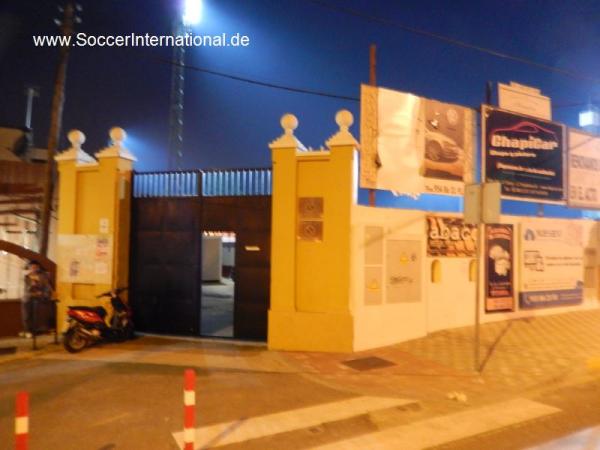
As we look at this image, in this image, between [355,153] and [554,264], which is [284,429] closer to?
[355,153]

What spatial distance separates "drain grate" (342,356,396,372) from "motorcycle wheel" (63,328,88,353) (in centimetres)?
483

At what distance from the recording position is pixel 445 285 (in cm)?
1127

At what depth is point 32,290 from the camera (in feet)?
33.2

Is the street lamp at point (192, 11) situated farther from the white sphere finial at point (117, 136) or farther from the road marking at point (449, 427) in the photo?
the road marking at point (449, 427)

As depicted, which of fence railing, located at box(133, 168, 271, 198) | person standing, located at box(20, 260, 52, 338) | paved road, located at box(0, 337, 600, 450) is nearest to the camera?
paved road, located at box(0, 337, 600, 450)

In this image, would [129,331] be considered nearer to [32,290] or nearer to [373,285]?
[32,290]

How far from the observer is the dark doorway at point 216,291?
37.8 ft

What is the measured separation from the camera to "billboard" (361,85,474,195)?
1071cm

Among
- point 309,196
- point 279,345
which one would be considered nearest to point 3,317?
point 279,345

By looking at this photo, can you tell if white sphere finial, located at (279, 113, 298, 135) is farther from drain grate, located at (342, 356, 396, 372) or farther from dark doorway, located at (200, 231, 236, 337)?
drain grate, located at (342, 356, 396, 372)

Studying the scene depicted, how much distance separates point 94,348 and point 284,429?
550cm

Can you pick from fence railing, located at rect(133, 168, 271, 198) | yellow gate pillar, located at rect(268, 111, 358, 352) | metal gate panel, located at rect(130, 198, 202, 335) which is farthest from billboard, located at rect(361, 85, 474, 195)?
metal gate panel, located at rect(130, 198, 202, 335)

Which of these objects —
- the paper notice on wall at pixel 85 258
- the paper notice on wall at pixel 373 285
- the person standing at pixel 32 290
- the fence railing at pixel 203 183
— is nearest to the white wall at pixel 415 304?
the paper notice on wall at pixel 373 285

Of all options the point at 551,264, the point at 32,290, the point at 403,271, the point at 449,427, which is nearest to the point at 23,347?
the point at 32,290
